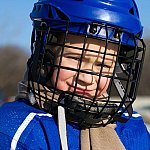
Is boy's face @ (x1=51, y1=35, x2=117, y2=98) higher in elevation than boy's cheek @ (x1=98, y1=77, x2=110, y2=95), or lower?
higher

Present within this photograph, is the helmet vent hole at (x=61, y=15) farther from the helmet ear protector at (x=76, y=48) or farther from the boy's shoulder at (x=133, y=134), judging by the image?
Result: the boy's shoulder at (x=133, y=134)

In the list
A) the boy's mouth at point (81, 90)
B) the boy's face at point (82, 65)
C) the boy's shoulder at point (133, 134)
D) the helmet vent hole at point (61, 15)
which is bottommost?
the boy's shoulder at point (133, 134)

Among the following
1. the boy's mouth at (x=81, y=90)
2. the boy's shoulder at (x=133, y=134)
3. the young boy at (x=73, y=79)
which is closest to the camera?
the young boy at (x=73, y=79)

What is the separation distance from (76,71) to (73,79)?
98 millimetres

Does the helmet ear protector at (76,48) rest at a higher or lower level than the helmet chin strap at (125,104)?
higher

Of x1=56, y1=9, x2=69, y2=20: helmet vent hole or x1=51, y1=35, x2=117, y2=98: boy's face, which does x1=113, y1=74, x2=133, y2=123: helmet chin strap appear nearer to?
x1=51, y1=35, x2=117, y2=98: boy's face

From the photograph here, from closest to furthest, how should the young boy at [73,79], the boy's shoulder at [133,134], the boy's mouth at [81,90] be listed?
the young boy at [73,79] → the boy's mouth at [81,90] → the boy's shoulder at [133,134]

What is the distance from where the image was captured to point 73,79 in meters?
2.56

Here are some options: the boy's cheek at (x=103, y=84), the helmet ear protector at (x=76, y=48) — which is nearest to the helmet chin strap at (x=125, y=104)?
the helmet ear protector at (x=76, y=48)

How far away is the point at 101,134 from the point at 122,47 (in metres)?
0.51

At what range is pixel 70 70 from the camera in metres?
2.50

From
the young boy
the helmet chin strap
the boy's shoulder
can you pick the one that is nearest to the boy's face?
the young boy

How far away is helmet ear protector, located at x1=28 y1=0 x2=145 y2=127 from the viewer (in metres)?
2.51

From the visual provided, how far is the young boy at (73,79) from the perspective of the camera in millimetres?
2477
